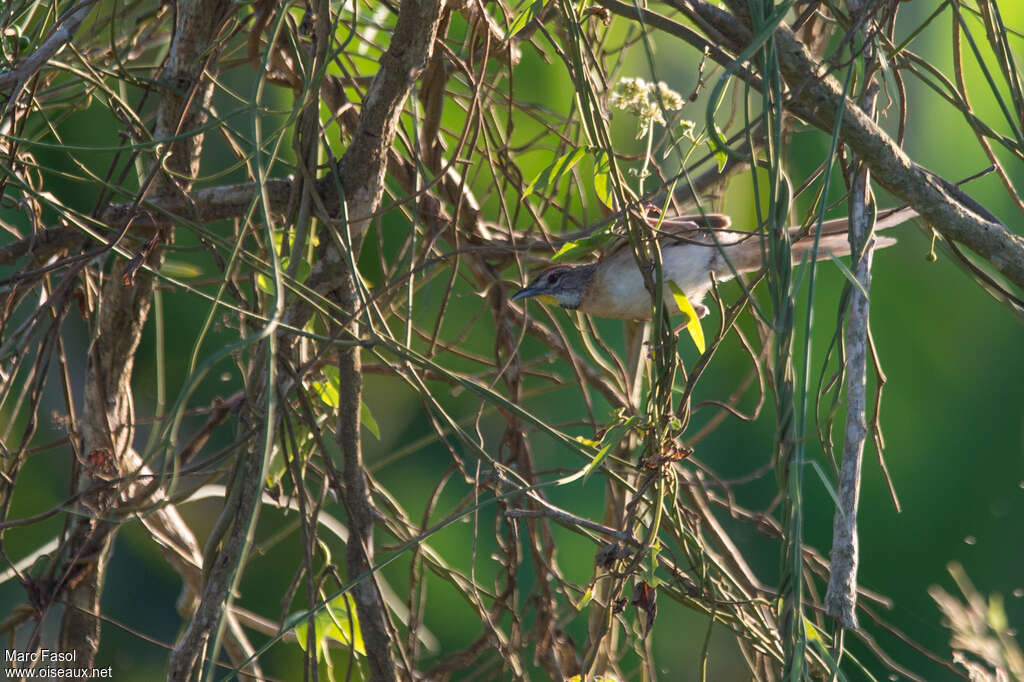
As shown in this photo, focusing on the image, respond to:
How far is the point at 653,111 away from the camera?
1.71 meters

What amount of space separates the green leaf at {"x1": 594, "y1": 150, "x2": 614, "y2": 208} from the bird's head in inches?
20.8

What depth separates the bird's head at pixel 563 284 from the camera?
228cm

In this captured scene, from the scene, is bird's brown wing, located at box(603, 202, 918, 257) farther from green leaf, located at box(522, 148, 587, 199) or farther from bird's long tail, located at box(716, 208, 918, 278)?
green leaf, located at box(522, 148, 587, 199)

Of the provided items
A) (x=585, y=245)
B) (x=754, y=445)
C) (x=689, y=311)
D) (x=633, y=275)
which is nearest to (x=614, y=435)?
(x=689, y=311)

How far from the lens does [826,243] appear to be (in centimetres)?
189

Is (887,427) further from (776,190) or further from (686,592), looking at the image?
(776,190)

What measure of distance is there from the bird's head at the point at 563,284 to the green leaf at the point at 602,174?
0.53 meters

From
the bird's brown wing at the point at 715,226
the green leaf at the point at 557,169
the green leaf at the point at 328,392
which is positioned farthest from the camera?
the green leaf at the point at 328,392

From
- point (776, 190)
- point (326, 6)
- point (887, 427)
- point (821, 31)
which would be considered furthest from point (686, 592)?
point (887, 427)

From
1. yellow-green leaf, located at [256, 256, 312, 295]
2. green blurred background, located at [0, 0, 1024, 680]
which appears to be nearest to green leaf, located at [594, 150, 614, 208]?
yellow-green leaf, located at [256, 256, 312, 295]

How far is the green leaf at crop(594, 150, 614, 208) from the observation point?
4.99 feet

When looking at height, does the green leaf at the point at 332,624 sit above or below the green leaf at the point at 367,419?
below

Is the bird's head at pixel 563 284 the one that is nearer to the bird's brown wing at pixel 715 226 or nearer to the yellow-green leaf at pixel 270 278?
the bird's brown wing at pixel 715 226

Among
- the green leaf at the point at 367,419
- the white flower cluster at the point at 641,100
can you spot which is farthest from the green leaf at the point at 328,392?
the white flower cluster at the point at 641,100
